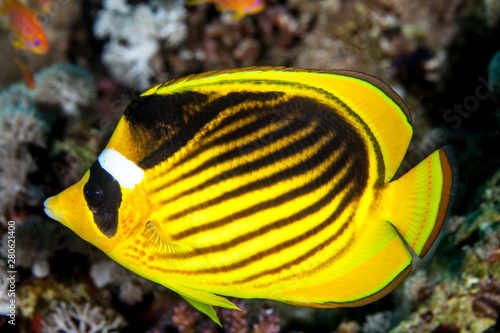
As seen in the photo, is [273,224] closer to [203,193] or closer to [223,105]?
[203,193]

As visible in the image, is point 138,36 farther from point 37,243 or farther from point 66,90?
point 37,243

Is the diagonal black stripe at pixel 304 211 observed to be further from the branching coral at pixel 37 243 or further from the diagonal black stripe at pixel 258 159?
the branching coral at pixel 37 243

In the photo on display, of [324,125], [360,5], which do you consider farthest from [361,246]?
[360,5]

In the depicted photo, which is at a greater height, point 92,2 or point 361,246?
point 92,2

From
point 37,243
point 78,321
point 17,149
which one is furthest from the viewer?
point 17,149

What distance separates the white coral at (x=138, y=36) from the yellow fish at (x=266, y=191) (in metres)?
3.02

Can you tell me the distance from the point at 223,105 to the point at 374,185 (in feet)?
1.60

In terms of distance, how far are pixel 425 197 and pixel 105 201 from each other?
883 millimetres

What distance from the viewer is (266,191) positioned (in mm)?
1037

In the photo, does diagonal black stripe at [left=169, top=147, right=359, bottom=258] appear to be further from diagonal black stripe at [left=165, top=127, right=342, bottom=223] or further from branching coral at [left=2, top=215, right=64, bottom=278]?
branching coral at [left=2, top=215, right=64, bottom=278]

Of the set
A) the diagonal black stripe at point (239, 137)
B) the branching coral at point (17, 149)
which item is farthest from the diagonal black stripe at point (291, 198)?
the branching coral at point (17, 149)

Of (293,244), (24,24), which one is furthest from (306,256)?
(24,24)

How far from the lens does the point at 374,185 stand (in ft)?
3.51

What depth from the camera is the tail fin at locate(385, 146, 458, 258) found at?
1.04m
